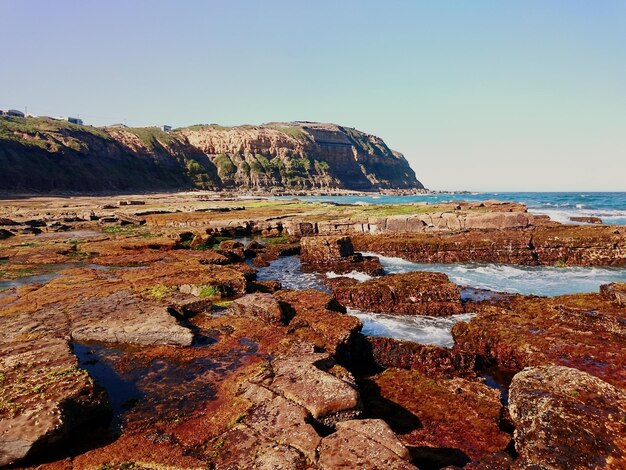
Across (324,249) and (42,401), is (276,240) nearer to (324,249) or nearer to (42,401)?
(324,249)

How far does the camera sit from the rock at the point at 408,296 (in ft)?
51.1

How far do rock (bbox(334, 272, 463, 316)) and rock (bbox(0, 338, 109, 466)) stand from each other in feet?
36.2

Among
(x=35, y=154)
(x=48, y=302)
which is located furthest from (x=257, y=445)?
(x=35, y=154)

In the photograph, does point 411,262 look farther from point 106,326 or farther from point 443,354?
point 106,326

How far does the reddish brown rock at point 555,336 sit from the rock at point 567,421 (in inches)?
88.2

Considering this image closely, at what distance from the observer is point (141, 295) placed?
14305mm

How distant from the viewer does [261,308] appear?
481 inches

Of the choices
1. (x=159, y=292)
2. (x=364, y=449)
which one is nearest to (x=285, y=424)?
(x=364, y=449)

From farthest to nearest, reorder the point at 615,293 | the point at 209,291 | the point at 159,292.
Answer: the point at 209,291 → the point at 159,292 → the point at 615,293

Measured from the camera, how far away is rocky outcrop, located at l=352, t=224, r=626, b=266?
26344 mm

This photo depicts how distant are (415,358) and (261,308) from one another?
197 inches

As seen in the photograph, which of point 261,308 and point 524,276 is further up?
point 261,308

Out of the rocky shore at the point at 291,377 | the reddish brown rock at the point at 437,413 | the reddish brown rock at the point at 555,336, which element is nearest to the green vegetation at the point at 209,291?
the rocky shore at the point at 291,377

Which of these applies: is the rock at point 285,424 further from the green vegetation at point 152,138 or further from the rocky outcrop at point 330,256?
the green vegetation at point 152,138
